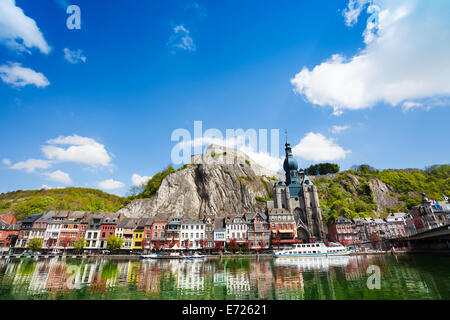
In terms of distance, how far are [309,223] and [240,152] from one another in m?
83.2

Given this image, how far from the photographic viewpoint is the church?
71.6 metres

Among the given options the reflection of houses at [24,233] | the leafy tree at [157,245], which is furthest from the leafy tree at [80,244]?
the leafy tree at [157,245]

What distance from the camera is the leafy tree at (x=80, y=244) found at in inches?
2252

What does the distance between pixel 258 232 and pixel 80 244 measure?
4722 centimetres

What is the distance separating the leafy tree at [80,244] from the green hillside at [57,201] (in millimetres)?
31052

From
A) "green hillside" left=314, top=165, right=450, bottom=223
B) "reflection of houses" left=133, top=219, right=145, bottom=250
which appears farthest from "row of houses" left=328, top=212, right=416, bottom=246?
"reflection of houses" left=133, top=219, right=145, bottom=250

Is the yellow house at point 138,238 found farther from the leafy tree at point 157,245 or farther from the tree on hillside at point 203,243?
the tree on hillside at point 203,243

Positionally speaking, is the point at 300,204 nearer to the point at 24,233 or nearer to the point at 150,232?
the point at 150,232

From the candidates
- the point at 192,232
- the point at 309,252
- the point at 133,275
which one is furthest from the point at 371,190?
the point at 133,275

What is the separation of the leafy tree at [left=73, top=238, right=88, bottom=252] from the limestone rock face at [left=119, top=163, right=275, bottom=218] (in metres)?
19.6

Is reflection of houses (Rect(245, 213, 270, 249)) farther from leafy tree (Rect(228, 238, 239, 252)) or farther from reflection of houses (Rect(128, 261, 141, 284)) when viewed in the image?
reflection of houses (Rect(128, 261, 141, 284))

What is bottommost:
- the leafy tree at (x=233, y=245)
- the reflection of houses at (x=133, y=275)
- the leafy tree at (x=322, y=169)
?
the reflection of houses at (x=133, y=275)
